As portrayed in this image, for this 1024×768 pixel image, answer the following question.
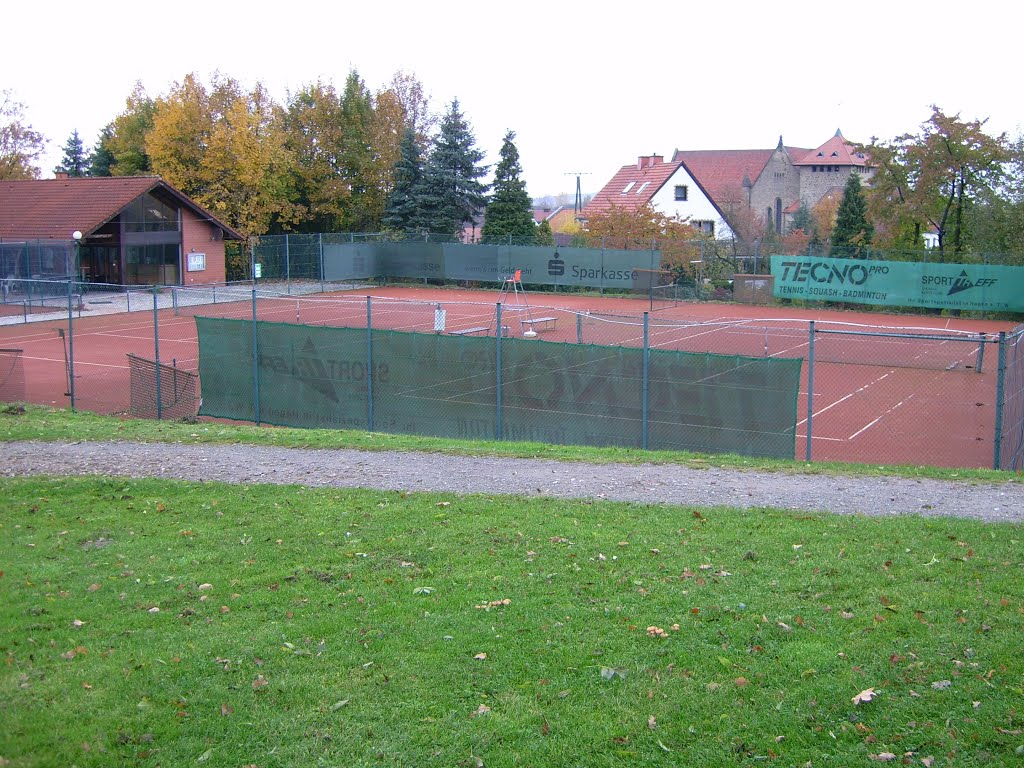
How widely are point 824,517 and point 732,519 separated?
0.99m

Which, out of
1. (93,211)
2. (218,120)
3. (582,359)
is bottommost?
(582,359)

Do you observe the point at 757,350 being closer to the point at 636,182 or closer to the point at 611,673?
the point at 611,673

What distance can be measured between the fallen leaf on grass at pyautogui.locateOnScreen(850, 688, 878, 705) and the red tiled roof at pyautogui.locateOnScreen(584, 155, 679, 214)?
213 feet

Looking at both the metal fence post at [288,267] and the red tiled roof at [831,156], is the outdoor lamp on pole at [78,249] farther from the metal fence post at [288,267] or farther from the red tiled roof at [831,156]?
the red tiled roof at [831,156]

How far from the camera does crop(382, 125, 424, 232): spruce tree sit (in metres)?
59.5

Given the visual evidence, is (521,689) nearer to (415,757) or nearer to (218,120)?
(415,757)

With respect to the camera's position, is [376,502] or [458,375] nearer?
[376,502]

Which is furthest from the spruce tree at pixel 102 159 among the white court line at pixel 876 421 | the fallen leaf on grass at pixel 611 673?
the fallen leaf on grass at pixel 611 673

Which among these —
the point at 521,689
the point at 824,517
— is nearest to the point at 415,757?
the point at 521,689

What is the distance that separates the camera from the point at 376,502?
32.7 feet

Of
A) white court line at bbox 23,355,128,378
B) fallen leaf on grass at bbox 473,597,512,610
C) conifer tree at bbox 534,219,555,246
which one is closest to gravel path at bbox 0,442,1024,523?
fallen leaf on grass at bbox 473,597,512,610

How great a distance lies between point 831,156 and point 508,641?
97105 mm

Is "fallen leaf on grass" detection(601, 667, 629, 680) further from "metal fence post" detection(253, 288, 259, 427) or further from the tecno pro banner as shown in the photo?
the tecno pro banner

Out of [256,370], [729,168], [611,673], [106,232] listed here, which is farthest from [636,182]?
[611,673]
